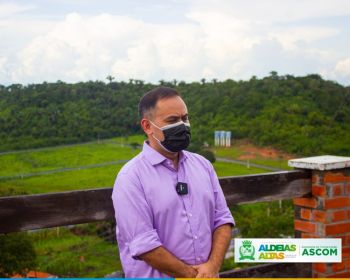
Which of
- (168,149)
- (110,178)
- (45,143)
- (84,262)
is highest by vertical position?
(168,149)

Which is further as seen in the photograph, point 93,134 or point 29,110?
point 93,134

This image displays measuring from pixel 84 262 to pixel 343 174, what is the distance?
33404 millimetres

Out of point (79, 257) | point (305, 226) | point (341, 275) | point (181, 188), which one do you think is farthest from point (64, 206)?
point (79, 257)

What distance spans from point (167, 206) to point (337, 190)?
5.49 ft

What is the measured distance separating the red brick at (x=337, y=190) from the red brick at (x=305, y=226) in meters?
0.24

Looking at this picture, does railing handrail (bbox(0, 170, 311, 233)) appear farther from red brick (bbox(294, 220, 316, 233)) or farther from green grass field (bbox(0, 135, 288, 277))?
green grass field (bbox(0, 135, 288, 277))

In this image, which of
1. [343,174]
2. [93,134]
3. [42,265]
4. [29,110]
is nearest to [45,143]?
[93,134]

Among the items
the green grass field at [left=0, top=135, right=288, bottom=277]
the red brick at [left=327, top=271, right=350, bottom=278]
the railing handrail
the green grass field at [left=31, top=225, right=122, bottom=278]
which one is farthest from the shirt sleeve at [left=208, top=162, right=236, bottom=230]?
the green grass field at [left=31, top=225, right=122, bottom=278]

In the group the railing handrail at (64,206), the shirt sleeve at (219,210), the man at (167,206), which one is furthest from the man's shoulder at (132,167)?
the railing handrail at (64,206)

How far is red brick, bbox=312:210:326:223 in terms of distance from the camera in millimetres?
3068

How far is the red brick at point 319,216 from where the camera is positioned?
121 inches

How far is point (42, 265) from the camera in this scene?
3278cm

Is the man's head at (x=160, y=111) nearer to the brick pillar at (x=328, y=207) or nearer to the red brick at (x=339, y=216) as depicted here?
the brick pillar at (x=328, y=207)

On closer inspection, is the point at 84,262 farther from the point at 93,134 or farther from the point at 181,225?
the point at 181,225
